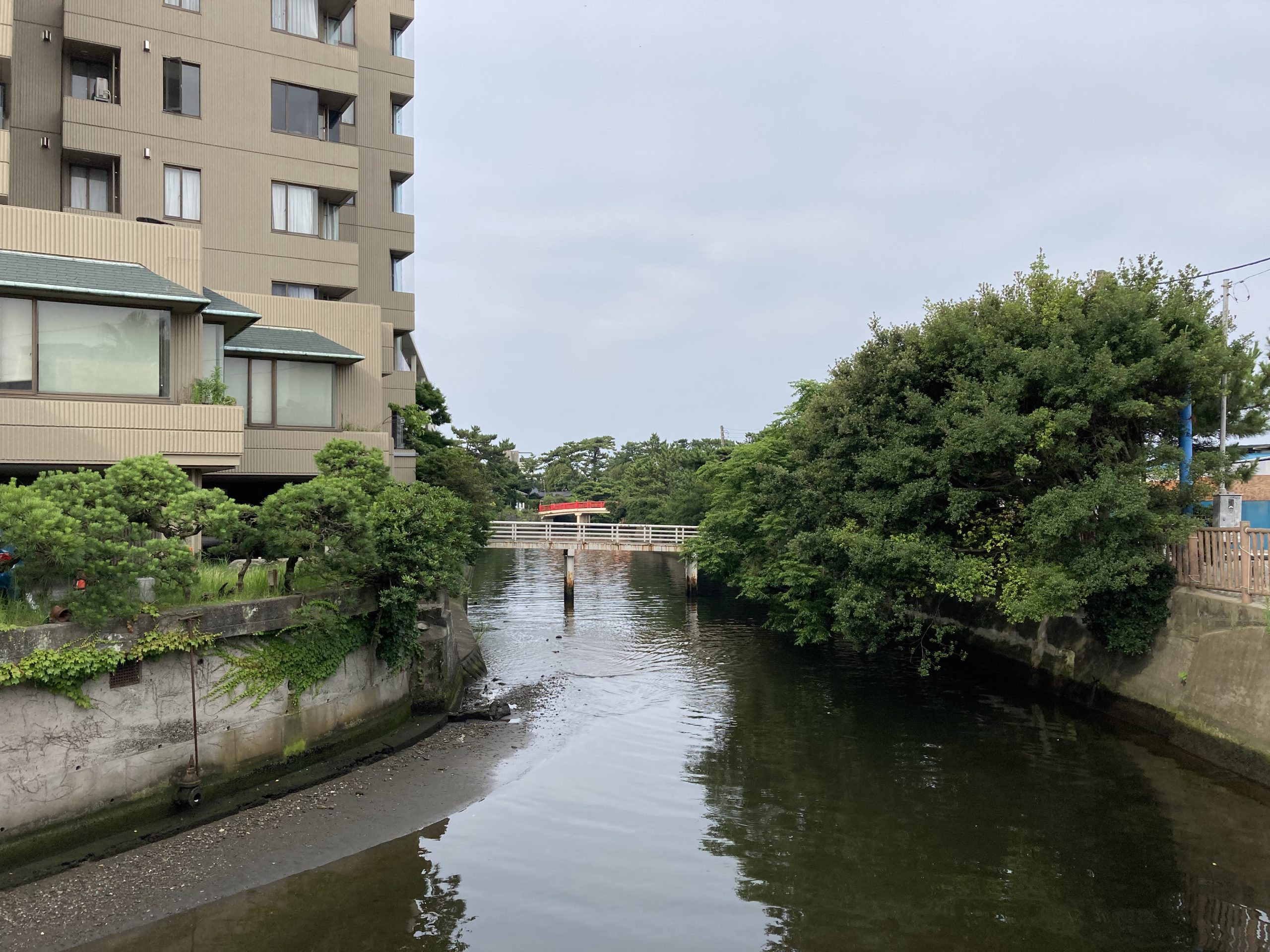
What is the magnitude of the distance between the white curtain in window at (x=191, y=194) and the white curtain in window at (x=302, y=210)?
98.1 inches

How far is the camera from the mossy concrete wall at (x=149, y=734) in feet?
41.6

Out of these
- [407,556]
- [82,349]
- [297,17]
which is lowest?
[407,556]

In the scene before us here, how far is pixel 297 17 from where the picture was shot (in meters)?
28.4

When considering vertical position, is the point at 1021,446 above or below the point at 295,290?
below

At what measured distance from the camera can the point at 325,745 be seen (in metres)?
17.6

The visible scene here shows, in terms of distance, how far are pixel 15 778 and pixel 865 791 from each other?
13.5 m

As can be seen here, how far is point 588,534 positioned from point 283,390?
1239 inches

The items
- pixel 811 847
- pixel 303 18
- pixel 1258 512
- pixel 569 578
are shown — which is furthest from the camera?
pixel 569 578

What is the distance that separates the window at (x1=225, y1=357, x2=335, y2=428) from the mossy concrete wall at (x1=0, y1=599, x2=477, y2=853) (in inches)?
345

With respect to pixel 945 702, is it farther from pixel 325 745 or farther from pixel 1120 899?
pixel 325 745

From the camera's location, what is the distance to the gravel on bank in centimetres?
1148

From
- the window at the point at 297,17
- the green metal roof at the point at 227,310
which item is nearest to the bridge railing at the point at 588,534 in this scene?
the window at the point at 297,17

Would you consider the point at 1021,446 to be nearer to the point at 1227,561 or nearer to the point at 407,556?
the point at 1227,561

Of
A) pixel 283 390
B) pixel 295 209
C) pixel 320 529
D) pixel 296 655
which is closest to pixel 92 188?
pixel 295 209
